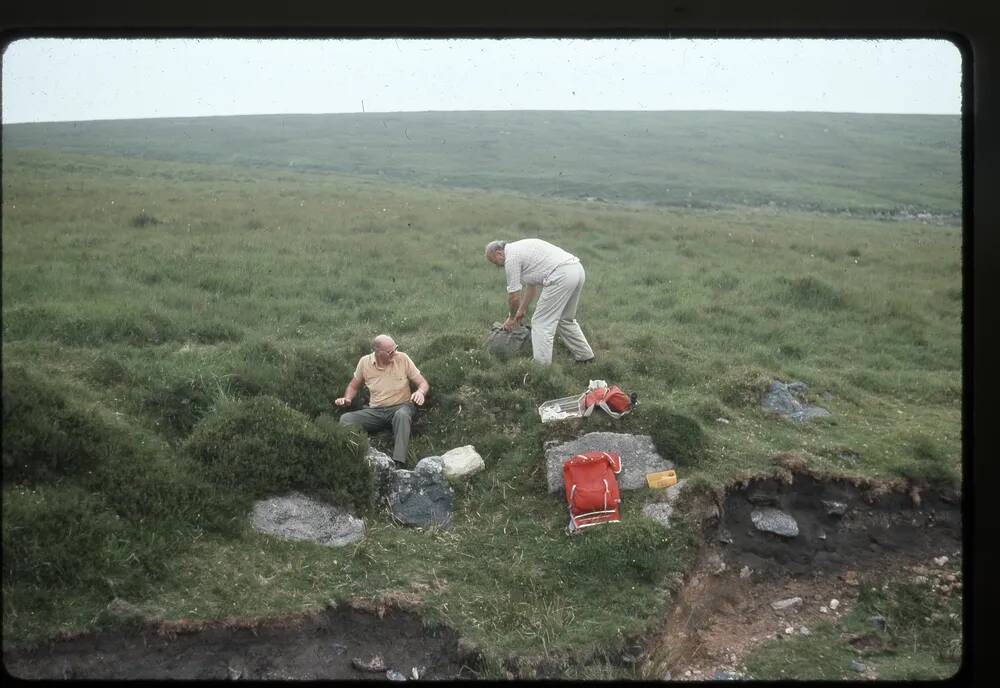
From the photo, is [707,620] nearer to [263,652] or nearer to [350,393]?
[263,652]

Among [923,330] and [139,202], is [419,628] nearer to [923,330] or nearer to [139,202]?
[923,330]

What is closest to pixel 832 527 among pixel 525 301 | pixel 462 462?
pixel 462 462

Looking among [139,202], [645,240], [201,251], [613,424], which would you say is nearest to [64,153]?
[139,202]

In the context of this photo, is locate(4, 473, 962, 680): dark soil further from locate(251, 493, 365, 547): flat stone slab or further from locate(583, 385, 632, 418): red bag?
locate(583, 385, 632, 418): red bag

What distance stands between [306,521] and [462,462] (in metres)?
1.82

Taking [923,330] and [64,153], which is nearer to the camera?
[923,330]

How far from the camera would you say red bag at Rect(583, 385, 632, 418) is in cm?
911

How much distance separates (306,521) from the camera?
25.4 feet

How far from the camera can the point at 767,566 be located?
798cm

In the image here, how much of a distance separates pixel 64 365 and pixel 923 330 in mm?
13410

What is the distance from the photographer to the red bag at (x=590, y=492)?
25.9 ft

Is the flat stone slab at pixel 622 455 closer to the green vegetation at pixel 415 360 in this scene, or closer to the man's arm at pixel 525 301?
the green vegetation at pixel 415 360

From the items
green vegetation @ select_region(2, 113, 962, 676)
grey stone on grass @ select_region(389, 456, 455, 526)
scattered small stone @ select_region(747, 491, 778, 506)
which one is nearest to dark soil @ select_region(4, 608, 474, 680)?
green vegetation @ select_region(2, 113, 962, 676)

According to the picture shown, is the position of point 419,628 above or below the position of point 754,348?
below
